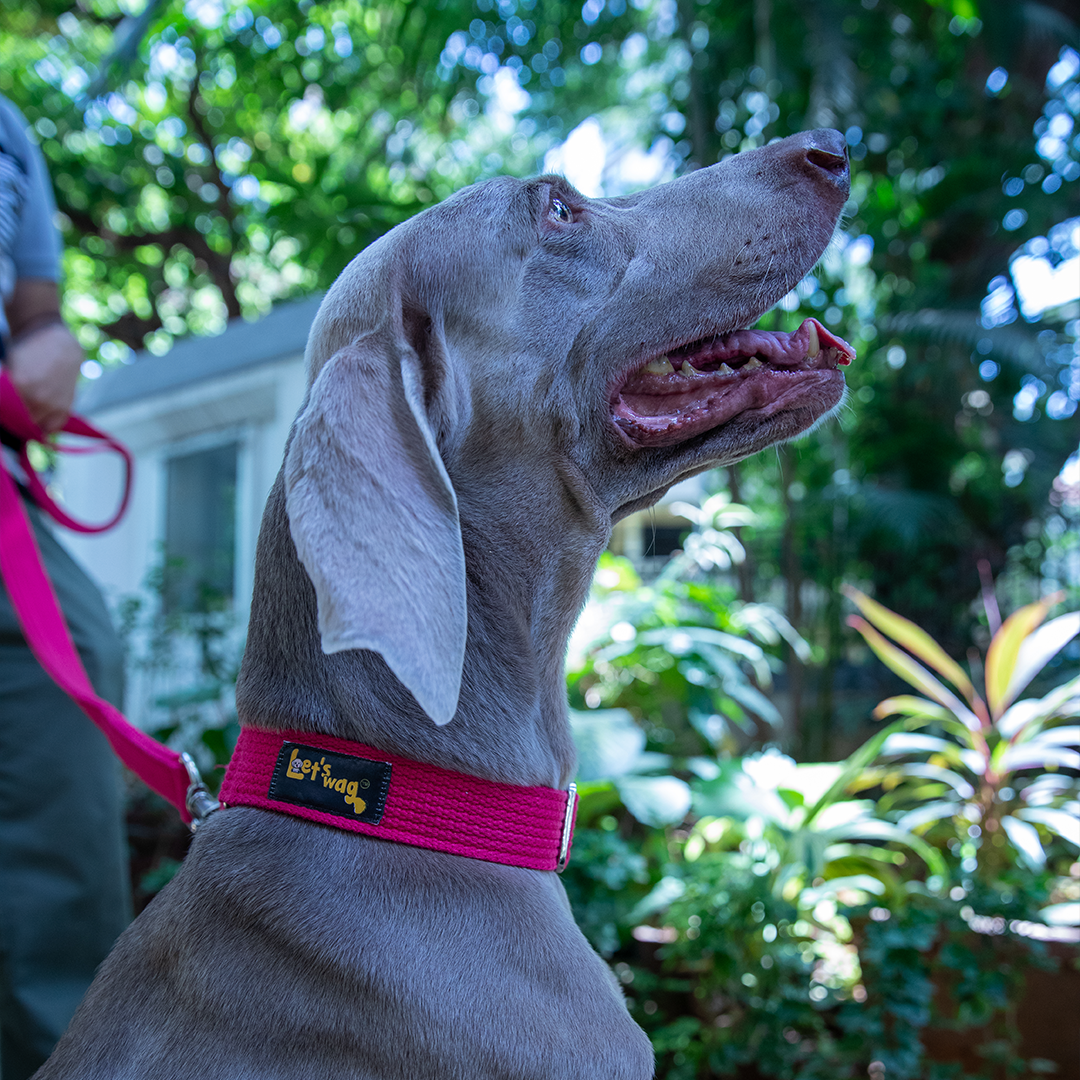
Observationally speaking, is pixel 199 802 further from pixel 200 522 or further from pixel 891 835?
pixel 200 522

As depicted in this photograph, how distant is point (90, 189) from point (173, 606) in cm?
815

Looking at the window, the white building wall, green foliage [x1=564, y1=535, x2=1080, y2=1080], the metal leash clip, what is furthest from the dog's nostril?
the window

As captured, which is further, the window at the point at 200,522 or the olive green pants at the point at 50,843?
the window at the point at 200,522

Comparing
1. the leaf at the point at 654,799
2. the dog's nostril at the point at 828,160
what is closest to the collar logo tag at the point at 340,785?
the dog's nostril at the point at 828,160

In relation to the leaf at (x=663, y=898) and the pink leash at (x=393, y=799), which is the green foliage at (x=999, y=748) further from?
the pink leash at (x=393, y=799)

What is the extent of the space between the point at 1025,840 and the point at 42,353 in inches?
116

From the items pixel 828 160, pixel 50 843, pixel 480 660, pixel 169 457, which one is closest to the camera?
pixel 480 660

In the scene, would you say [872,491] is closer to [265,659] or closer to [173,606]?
A: [173,606]

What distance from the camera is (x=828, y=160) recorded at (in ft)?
5.17

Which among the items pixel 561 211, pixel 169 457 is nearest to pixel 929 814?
pixel 561 211

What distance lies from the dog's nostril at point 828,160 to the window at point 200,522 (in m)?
4.92

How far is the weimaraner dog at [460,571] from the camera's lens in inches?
43.0

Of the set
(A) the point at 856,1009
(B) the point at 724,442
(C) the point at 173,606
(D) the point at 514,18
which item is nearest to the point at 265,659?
(B) the point at 724,442

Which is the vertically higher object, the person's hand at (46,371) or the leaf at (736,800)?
the person's hand at (46,371)
